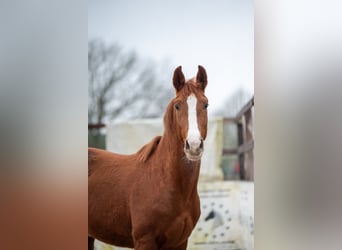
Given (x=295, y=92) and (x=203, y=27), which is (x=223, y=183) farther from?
(x=203, y=27)

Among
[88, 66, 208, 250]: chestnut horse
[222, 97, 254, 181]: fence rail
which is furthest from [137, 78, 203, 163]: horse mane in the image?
[222, 97, 254, 181]: fence rail

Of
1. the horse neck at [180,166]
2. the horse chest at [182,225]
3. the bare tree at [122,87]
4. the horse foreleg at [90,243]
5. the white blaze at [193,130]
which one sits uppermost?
the bare tree at [122,87]

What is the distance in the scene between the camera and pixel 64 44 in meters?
1.50

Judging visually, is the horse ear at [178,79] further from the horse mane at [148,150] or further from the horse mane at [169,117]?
the horse mane at [148,150]

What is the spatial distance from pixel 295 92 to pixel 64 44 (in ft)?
2.71

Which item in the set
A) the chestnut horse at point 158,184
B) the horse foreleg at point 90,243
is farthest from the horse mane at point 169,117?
the horse foreleg at point 90,243

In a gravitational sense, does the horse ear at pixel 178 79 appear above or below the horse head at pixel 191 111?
above

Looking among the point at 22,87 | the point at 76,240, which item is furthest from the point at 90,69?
the point at 76,240

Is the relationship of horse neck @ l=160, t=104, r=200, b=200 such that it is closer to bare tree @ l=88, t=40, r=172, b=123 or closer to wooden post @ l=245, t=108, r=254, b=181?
bare tree @ l=88, t=40, r=172, b=123

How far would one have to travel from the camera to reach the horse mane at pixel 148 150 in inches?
65.4

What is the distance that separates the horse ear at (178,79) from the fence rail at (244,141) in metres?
0.22

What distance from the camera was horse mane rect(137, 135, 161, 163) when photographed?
5.45 ft

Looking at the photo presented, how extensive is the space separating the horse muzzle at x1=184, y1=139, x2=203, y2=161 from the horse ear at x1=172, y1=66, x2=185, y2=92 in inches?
8.1

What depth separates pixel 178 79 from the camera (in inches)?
64.7
